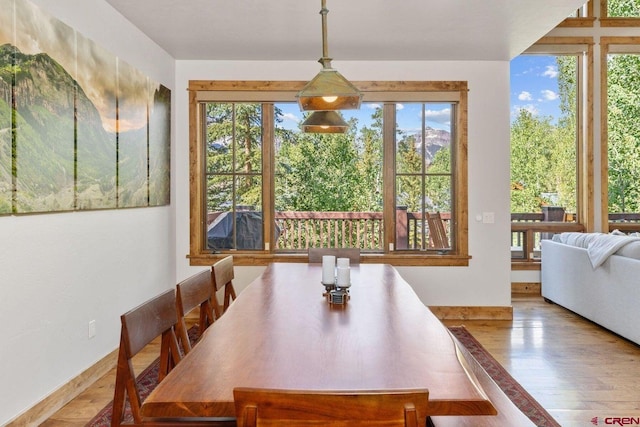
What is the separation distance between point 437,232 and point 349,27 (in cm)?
233

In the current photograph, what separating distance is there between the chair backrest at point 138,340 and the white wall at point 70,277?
3.28 feet

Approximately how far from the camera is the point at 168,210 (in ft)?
14.9

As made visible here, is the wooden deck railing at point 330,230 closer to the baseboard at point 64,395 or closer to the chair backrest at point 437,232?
the chair backrest at point 437,232

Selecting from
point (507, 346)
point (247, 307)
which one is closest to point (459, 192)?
point (507, 346)

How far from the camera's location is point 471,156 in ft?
15.7

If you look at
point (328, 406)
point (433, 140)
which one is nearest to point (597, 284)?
point (433, 140)

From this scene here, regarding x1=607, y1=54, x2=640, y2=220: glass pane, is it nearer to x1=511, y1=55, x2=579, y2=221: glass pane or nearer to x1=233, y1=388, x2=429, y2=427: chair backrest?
x1=511, y1=55, x2=579, y2=221: glass pane

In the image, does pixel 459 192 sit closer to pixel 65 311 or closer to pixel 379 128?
pixel 379 128

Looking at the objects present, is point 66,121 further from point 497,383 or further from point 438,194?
point 438,194

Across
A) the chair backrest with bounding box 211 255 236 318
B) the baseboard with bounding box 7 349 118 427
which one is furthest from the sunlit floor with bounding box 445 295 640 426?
the baseboard with bounding box 7 349 118 427

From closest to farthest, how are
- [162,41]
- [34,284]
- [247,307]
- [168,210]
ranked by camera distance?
[247,307]
[34,284]
[162,41]
[168,210]

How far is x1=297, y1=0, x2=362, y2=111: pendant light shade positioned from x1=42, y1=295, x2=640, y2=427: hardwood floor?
7.08 ft

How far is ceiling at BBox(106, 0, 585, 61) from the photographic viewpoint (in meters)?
3.35

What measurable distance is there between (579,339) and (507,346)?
730 mm
